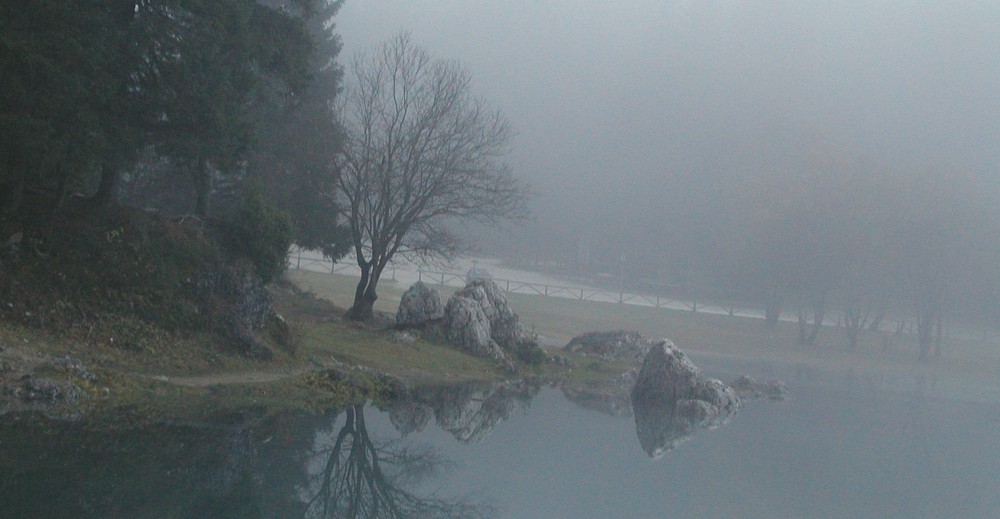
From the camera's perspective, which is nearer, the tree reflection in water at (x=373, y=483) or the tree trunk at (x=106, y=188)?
the tree reflection in water at (x=373, y=483)

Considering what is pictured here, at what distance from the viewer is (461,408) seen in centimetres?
1838

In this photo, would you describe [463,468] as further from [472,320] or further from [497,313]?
[497,313]

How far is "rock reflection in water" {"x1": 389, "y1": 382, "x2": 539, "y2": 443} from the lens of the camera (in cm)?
1526

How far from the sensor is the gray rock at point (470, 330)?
1116 inches

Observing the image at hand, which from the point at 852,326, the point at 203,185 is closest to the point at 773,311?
the point at 852,326

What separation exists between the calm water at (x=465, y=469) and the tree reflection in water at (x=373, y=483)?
29 mm

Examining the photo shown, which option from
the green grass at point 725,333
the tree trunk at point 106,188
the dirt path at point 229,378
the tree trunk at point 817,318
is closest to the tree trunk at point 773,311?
the green grass at point 725,333

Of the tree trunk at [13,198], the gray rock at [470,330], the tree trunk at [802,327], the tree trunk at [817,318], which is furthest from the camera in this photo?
the tree trunk at [817,318]

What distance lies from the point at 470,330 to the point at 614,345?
1014 centimetres

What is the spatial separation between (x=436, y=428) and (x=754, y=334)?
4995cm

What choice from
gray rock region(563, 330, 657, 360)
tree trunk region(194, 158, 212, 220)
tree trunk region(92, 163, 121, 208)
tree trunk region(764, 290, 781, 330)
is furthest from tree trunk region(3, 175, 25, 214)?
tree trunk region(764, 290, 781, 330)

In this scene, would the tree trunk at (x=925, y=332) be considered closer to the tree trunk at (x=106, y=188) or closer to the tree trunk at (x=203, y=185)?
the tree trunk at (x=203, y=185)

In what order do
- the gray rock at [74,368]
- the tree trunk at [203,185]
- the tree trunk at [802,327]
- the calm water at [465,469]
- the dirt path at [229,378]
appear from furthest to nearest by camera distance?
1. the tree trunk at [802,327]
2. the tree trunk at [203,185]
3. the dirt path at [229,378]
4. the gray rock at [74,368]
5. the calm water at [465,469]

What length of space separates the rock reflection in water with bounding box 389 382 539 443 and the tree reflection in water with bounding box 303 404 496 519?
1926 mm
